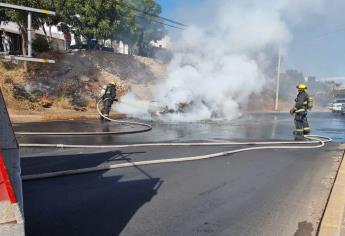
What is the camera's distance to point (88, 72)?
27984 millimetres

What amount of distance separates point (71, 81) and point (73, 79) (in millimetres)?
368

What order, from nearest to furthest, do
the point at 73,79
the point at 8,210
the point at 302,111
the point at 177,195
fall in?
the point at 8,210, the point at 177,195, the point at 302,111, the point at 73,79

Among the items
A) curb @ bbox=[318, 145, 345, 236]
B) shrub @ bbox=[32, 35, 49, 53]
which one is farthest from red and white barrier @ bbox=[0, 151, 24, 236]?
shrub @ bbox=[32, 35, 49, 53]

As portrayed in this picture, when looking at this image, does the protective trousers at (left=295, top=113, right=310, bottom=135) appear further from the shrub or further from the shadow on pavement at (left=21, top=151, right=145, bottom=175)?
the shrub

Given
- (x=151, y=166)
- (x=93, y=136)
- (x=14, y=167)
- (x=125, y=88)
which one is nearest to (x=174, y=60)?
(x=125, y=88)

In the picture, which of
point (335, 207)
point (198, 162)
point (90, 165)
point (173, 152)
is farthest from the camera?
point (173, 152)

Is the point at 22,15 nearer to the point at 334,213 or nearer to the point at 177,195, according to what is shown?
the point at 177,195

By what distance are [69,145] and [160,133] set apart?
4.46 m

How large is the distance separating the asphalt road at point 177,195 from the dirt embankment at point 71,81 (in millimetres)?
11747

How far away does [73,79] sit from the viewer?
26.2 metres

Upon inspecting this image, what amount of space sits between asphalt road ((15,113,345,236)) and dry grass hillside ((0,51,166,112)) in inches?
542

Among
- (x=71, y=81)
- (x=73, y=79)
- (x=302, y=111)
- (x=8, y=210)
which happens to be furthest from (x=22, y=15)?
(x=8, y=210)

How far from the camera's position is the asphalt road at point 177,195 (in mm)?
4594

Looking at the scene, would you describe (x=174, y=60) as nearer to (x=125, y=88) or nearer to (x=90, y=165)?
(x=125, y=88)
